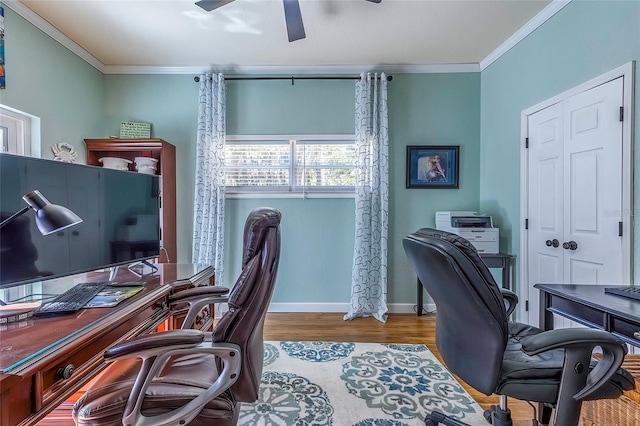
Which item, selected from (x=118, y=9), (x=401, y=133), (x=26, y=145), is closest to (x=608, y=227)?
(x=401, y=133)

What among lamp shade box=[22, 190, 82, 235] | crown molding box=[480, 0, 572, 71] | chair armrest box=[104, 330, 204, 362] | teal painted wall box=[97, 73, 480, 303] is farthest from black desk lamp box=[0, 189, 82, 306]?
crown molding box=[480, 0, 572, 71]

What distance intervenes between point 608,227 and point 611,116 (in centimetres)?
70

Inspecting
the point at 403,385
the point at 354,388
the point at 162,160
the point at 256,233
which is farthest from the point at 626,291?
the point at 162,160

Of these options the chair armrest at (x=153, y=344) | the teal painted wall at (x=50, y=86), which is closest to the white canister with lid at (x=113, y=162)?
the teal painted wall at (x=50, y=86)

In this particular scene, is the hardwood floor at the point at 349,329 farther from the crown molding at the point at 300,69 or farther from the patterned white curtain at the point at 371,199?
the crown molding at the point at 300,69

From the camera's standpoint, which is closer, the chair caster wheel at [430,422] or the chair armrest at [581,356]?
the chair armrest at [581,356]

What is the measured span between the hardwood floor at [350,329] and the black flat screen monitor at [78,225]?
4.71ft

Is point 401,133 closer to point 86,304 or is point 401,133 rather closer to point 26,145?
point 86,304

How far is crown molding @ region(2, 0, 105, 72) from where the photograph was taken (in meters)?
2.26

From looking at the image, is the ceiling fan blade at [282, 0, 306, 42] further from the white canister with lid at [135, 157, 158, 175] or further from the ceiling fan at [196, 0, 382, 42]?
the white canister with lid at [135, 157, 158, 175]

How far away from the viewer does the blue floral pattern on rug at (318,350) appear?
232cm

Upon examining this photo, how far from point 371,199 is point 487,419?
2.08 m

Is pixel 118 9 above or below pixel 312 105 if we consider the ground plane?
above

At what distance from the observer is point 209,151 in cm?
319
